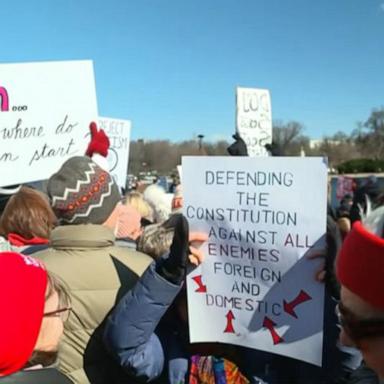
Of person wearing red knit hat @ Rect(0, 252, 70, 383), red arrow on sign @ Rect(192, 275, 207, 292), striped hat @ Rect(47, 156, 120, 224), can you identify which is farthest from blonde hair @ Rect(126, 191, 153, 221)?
person wearing red knit hat @ Rect(0, 252, 70, 383)

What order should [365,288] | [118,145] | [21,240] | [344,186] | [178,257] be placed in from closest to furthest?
[365,288] → [178,257] → [21,240] → [118,145] → [344,186]

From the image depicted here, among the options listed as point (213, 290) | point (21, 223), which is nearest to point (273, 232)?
point (213, 290)

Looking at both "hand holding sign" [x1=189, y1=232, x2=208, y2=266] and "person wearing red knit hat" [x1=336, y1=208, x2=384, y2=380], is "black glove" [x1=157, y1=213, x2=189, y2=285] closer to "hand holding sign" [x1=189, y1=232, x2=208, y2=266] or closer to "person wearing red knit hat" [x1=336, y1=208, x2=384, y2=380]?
"hand holding sign" [x1=189, y1=232, x2=208, y2=266]

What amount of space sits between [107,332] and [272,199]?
2.45 ft

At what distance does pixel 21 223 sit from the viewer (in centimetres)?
328

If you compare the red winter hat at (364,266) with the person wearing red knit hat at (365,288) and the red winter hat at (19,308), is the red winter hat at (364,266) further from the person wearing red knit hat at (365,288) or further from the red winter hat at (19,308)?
Answer: the red winter hat at (19,308)

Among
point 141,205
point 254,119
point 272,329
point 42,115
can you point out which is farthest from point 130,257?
point 254,119

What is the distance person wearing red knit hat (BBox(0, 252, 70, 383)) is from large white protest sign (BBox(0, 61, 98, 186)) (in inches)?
104

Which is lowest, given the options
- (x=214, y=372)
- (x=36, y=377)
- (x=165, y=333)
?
(x=214, y=372)

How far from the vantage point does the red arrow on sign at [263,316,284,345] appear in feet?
6.71

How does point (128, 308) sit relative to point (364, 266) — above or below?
below

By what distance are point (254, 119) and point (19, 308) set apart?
18.9 feet

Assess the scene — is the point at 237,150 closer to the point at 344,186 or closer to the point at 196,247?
the point at 196,247

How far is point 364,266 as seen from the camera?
3.81ft
